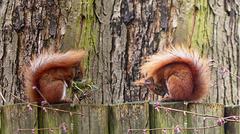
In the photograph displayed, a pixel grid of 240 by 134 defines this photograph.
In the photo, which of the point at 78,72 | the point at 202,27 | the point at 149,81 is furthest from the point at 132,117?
the point at 202,27

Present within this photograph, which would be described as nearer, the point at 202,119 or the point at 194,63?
the point at 202,119

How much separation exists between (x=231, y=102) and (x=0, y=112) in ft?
8.28

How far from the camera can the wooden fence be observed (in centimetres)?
Answer: 186

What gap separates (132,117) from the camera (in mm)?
1864

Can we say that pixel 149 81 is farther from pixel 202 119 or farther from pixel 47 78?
pixel 47 78

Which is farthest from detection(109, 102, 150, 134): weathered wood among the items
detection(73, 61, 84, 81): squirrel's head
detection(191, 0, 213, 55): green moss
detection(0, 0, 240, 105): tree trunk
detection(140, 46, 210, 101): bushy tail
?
detection(191, 0, 213, 55): green moss

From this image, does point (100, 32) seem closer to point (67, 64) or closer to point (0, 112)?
point (67, 64)

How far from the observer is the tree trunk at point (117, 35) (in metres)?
2.99

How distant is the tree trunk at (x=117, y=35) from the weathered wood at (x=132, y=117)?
50.3 inches

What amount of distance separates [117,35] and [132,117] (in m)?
1.51

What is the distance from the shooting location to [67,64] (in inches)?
88.3

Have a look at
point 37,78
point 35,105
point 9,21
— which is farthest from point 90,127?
point 9,21

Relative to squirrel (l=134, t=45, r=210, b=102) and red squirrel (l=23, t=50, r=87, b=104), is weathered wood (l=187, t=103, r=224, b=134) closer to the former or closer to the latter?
squirrel (l=134, t=45, r=210, b=102)

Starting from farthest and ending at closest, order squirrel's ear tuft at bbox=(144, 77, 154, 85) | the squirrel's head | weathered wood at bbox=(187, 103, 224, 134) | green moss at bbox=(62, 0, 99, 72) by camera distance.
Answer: green moss at bbox=(62, 0, 99, 72), the squirrel's head, squirrel's ear tuft at bbox=(144, 77, 154, 85), weathered wood at bbox=(187, 103, 224, 134)
